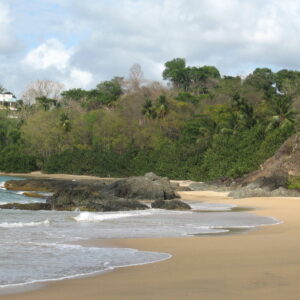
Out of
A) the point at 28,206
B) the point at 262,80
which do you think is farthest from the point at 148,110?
the point at 28,206

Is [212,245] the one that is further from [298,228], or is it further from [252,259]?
[298,228]

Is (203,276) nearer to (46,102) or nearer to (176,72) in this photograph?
(46,102)

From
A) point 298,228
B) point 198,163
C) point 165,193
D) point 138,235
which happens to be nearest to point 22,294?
point 138,235

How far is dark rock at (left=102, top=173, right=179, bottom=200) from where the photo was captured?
31.4 metres

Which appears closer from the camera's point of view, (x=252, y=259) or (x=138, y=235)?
(x=252, y=259)

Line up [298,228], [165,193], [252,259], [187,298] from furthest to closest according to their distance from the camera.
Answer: [165,193] < [298,228] < [252,259] < [187,298]

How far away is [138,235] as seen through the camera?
46.6 feet

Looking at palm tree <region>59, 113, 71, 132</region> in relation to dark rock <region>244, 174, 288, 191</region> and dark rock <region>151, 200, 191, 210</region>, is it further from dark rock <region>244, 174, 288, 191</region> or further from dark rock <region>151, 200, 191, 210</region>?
dark rock <region>151, 200, 191, 210</region>

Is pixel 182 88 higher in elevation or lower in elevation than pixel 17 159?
higher

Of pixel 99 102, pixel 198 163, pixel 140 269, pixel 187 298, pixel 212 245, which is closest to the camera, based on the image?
pixel 187 298

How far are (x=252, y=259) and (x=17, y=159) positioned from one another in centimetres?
6774

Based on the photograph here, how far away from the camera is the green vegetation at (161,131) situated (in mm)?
53406

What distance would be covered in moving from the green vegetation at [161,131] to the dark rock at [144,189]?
617 inches

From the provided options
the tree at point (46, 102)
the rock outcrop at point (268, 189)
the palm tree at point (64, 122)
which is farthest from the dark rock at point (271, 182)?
the tree at point (46, 102)
